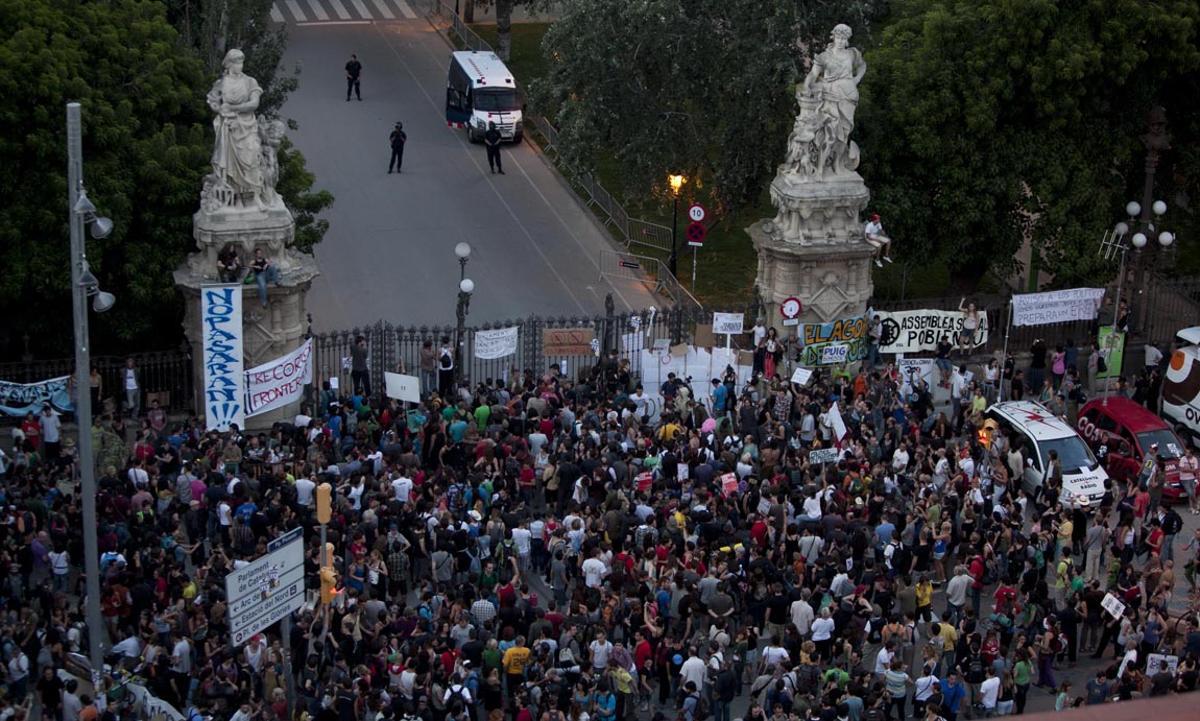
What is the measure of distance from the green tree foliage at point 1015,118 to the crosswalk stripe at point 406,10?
83.5 ft

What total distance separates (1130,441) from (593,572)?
11.3 metres

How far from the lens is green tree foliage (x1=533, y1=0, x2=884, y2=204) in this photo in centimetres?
3744

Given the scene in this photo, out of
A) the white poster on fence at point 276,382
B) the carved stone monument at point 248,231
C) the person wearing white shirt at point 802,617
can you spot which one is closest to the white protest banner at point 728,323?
the carved stone monument at point 248,231

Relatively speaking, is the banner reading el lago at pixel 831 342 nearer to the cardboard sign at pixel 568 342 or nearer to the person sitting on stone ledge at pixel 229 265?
the cardboard sign at pixel 568 342

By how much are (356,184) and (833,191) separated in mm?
16319

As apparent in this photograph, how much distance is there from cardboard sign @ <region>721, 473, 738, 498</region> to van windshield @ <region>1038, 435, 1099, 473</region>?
5.71 meters

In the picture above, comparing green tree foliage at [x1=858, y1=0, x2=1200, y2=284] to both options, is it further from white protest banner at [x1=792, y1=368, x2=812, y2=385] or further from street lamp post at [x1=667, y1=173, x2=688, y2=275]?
white protest banner at [x1=792, y1=368, x2=812, y2=385]

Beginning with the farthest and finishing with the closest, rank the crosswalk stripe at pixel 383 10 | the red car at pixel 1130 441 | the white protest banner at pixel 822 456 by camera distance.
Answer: the crosswalk stripe at pixel 383 10, the red car at pixel 1130 441, the white protest banner at pixel 822 456

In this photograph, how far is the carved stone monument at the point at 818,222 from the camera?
32719 millimetres

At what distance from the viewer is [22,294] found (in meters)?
30.1

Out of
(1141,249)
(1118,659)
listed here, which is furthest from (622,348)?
(1118,659)

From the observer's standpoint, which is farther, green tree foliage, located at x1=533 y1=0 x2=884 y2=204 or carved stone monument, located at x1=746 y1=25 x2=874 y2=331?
green tree foliage, located at x1=533 y1=0 x2=884 y2=204

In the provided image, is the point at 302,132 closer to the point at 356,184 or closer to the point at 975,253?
the point at 356,184

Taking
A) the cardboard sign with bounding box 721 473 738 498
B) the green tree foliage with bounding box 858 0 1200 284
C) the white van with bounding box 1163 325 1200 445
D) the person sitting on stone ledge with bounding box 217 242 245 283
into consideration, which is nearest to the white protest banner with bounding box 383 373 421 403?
the person sitting on stone ledge with bounding box 217 242 245 283
